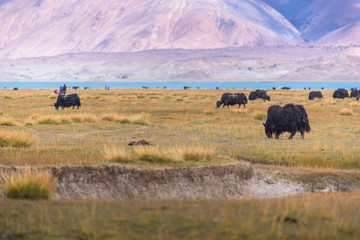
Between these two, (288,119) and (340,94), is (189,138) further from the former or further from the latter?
(340,94)

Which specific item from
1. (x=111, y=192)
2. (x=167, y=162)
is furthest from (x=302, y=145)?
(x=111, y=192)

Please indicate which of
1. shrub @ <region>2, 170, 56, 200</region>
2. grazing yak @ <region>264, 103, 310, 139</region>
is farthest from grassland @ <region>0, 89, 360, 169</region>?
Answer: shrub @ <region>2, 170, 56, 200</region>

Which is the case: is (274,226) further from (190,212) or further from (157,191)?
(157,191)

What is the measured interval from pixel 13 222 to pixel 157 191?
5.74 meters

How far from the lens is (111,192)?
14.6 metres

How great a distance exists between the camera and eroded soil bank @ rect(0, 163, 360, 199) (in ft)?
48.0

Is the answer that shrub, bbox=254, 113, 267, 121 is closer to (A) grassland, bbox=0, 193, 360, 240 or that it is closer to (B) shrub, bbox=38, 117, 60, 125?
(B) shrub, bbox=38, 117, 60, 125

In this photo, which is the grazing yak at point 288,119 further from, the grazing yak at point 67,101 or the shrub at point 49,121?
the grazing yak at point 67,101

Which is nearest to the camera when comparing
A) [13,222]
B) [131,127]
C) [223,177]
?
[13,222]

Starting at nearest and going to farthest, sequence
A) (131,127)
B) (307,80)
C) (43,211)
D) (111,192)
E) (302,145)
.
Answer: (43,211)
(111,192)
(302,145)
(131,127)
(307,80)

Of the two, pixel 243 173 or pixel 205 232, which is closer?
pixel 205 232

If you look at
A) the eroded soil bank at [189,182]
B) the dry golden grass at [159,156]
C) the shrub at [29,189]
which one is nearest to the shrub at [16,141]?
the dry golden grass at [159,156]

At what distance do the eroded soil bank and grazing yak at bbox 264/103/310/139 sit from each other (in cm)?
636

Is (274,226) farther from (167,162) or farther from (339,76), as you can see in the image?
(339,76)
